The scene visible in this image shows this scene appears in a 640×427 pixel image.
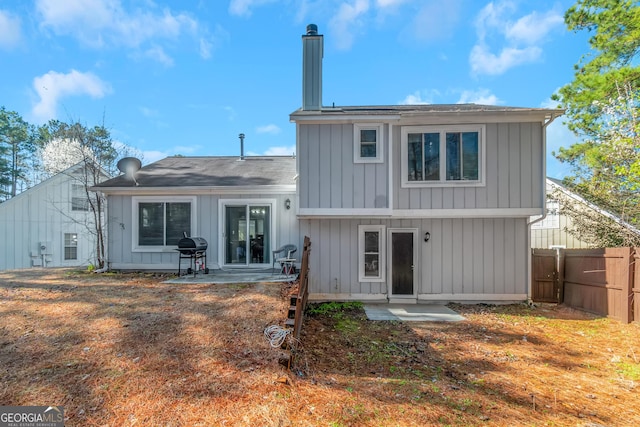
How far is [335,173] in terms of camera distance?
7594mm

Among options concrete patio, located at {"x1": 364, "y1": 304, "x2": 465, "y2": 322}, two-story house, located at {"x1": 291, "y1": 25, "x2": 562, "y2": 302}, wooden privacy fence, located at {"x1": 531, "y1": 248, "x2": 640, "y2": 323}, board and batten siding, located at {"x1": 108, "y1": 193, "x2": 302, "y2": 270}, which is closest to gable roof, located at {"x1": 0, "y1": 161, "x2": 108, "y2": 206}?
board and batten siding, located at {"x1": 108, "y1": 193, "x2": 302, "y2": 270}

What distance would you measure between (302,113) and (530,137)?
5861mm

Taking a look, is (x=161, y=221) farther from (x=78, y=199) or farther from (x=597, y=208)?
(x=597, y=208)

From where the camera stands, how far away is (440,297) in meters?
8.06

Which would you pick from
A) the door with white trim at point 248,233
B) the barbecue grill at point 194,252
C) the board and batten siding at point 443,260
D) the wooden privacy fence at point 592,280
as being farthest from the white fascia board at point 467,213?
the barbecue grill at point 194,252

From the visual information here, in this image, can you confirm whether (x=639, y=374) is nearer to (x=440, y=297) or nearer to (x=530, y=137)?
(x=440, y=297)

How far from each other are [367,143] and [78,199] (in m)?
15.5

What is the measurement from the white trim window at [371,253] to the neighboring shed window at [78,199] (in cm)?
1476

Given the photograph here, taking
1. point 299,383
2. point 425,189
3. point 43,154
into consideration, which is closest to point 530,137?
point 425,189

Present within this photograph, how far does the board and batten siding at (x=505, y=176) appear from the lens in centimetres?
759

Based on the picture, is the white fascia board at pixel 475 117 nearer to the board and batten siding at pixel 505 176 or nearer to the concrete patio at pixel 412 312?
the board and batten siding at pixel 505 176

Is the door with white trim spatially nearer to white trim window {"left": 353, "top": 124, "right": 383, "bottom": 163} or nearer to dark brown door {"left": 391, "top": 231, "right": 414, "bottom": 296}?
white trim window {"left": 353, "top": 124, "right": 383, "bottom": 163}

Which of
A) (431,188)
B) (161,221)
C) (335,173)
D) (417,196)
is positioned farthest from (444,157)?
(161,221)

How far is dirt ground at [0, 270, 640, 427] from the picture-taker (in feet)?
9.48
